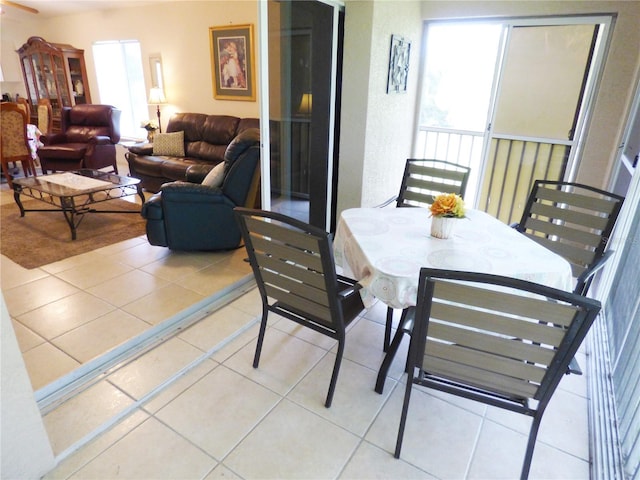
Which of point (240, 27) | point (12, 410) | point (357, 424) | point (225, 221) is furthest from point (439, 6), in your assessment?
point (12, 410)

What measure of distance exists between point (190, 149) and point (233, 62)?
126 centimetres

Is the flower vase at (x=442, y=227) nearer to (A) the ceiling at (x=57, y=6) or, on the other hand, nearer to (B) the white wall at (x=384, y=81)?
(B) the white wall at (x=384, y=81)

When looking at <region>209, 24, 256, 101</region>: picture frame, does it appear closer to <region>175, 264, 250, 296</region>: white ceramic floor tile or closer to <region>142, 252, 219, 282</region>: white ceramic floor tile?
<region>142, 252, 219, 282</region>: white ceramic floor tile

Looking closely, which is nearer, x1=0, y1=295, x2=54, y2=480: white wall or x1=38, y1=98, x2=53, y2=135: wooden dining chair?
x1=0, y1=295, x2=54, y2=480: white wall

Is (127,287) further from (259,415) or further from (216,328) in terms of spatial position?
(259,415)

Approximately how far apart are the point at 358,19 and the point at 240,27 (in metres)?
2.39

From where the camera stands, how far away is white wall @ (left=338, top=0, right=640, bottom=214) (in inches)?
115

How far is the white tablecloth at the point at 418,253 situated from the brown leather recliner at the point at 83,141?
4802mm

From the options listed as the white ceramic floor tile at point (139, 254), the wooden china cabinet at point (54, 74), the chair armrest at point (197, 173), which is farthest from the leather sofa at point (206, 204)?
the wooden china cabinet at point (54, 74)

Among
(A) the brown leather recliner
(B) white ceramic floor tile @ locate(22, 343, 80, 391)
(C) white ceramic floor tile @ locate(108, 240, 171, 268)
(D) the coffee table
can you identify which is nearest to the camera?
(B) white ceramic floor tile @ locate(22, 343, 80, 391)

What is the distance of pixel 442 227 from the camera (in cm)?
197

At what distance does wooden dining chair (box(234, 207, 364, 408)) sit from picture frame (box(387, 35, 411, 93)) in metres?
2.20

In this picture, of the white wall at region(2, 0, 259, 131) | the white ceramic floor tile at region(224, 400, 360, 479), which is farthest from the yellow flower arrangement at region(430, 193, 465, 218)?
the white wall at region(2, 0, 259, 131)

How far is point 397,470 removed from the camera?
1552 millimetres
